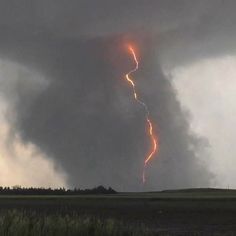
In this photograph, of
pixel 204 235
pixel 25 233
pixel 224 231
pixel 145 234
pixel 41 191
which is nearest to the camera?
pixel 25 233

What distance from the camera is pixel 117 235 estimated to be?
1182 inches

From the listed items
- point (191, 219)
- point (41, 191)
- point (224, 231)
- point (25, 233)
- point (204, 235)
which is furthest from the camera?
point (41, 191)

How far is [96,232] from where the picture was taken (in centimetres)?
2973

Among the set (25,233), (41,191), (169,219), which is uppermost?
(41,191)

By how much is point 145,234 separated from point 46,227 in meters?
5.31

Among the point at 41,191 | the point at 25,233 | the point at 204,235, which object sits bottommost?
the point at 25,233

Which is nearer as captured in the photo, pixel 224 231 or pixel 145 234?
pixel 145 234

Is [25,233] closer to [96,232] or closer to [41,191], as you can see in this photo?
[96,232]

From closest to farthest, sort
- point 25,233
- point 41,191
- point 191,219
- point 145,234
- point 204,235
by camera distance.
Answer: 1. point 25,233
2. point 145,234
3. point 204,235
4. point 191,219
5. point 41,191

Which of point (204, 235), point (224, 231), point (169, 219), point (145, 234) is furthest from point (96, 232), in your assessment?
point (169, 219)

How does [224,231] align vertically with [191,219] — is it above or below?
below

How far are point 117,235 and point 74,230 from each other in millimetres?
2219

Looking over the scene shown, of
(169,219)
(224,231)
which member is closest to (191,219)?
(169,219)

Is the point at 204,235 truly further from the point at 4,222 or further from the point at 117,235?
the point at 4,222
